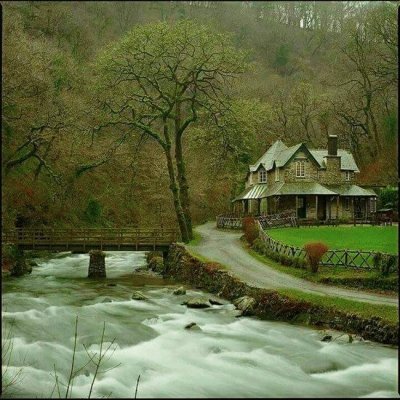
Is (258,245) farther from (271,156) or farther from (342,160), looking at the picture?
(342,160)

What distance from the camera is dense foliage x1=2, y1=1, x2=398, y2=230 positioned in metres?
30.5

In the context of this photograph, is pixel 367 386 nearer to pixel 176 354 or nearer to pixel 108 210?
pixel 176 354

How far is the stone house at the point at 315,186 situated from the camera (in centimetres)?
4900

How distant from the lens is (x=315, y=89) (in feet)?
Result: 240

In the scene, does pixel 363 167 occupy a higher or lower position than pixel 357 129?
lower

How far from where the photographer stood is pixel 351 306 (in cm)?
1800

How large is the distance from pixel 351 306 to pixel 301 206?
3222 centimetres

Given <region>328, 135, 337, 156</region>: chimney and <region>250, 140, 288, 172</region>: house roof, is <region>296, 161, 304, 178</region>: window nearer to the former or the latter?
<region>250, 140, 288, 172</region>: house roof

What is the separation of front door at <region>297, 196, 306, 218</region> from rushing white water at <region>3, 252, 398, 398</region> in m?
28.7

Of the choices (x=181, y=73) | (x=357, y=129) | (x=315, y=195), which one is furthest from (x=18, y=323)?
(x=357, y=129)

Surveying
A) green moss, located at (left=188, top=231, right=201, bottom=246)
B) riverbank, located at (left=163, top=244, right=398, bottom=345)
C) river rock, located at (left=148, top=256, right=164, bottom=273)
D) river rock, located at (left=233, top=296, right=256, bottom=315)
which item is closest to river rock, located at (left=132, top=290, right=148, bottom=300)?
riverbank, located at (left=163, top=244, right=398, bottom=345)

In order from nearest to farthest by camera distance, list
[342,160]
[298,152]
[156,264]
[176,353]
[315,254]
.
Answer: [176,353]
[315,254]
[156,264]
[298,152]
[342,160]

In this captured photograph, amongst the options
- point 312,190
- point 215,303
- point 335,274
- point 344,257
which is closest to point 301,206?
point 312,190

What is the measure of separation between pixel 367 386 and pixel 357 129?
6094 centimetres
